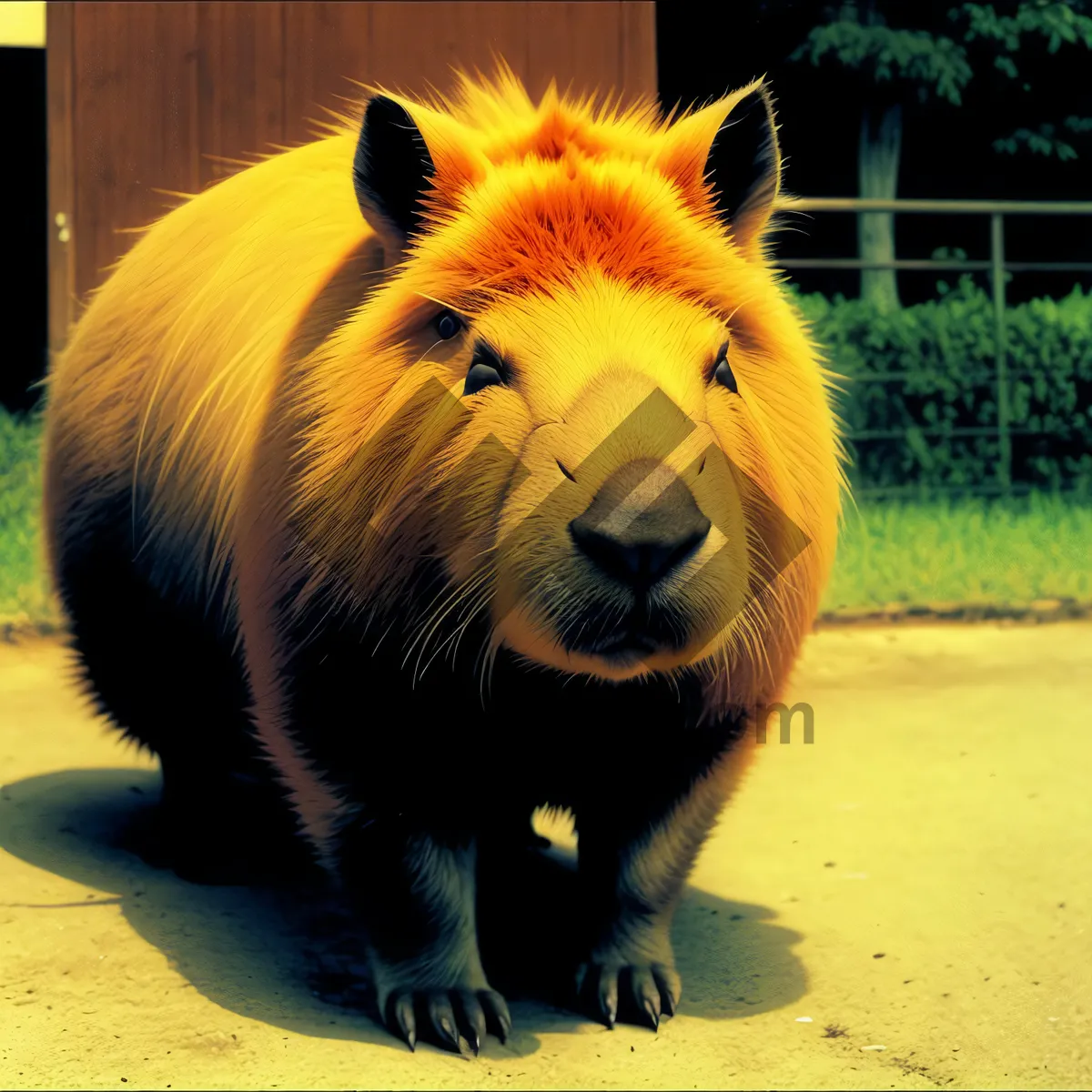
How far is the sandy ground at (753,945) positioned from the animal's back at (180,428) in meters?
0.42

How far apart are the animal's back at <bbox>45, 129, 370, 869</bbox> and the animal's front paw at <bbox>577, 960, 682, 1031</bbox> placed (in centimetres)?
92

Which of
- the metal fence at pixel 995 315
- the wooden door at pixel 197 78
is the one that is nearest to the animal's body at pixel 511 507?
the wooden door at pixel 197 78

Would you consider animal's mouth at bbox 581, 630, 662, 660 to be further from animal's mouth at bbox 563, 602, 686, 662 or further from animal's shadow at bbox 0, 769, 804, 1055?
animal's shadow at bbox 0, 769, 804, 1055

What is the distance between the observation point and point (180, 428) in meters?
3.33

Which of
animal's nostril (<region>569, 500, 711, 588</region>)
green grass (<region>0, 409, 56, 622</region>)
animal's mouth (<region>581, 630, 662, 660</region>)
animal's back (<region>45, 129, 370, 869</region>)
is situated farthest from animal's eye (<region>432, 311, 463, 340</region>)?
green grass (<region>0, 409, 56, 622</region>)

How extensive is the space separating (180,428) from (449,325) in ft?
3.17

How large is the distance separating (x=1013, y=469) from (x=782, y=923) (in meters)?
7.07

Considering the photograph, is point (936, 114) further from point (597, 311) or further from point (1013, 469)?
point (597, 311)

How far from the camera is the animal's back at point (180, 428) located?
10.3 feet

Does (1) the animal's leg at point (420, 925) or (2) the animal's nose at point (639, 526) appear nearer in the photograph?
(2) the animal's nose at point (639, 526)

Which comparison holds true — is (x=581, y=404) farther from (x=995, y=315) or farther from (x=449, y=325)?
(x=995, y=315)

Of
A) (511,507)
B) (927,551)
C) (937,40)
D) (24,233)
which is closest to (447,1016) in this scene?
(511,507)

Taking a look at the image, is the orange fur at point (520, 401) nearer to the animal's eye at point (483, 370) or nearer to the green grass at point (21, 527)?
the animal's eye at point (483, 370)

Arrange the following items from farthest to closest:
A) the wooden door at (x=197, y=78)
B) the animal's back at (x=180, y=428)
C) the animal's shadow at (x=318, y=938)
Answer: the wooden door at (x=197, y=78), the animal's back at (x=180, y=428), the animal's shadow at (x=318, y=938)
